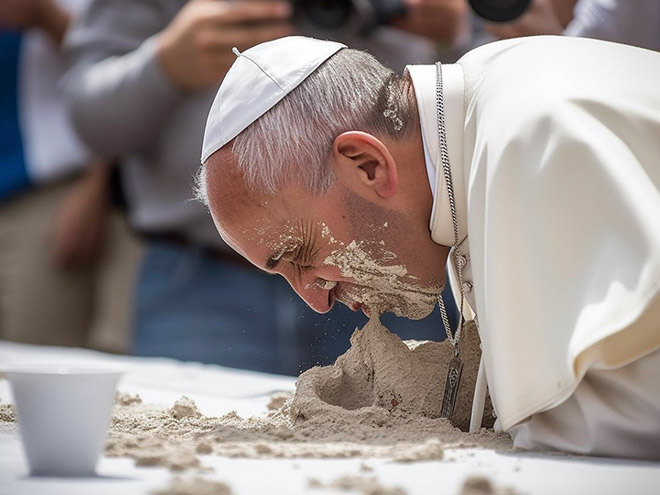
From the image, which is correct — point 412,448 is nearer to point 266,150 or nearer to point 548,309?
point 548,309

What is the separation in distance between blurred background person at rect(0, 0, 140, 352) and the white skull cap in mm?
2733

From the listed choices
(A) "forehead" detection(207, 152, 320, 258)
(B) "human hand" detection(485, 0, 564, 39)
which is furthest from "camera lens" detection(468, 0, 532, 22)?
(A) "forehead" detection(207, 152, 320, 258)

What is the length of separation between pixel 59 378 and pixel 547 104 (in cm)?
110

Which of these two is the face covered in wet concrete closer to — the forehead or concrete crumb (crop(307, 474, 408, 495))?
the forehead

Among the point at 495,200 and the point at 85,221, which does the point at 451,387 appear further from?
the point at 85,221

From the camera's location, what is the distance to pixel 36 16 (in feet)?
18.2

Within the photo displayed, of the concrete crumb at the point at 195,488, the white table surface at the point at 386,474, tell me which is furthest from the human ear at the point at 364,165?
the concrete crumb at the point at 195,488

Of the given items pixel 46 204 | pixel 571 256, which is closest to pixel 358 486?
pixel 571 256

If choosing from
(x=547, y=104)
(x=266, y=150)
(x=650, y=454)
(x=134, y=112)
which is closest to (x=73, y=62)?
(x=134, y=112)

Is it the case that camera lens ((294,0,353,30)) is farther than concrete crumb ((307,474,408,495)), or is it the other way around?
camera lens ((294,0,353,30))

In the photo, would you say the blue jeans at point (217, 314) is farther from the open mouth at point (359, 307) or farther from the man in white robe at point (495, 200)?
the man in white robe at point (495, 200)

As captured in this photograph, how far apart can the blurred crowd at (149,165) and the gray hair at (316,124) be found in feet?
1.70

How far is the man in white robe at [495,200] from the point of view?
7.09 ft

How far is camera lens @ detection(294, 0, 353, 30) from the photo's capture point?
3955 mm
